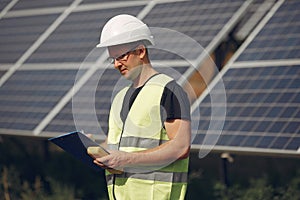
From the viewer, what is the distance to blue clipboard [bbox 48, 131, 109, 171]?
5.36 meters

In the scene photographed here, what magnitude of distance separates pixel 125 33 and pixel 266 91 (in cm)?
762

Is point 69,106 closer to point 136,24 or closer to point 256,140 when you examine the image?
point 256,140

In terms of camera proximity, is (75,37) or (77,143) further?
(75,37)

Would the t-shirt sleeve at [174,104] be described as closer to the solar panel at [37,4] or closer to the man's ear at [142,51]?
the man's ear at [142,51]

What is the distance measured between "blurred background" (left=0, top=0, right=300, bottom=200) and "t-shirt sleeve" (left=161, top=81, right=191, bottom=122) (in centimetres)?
566

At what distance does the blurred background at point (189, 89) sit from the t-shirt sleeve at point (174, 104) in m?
5.66

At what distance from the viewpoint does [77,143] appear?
542 centimetres

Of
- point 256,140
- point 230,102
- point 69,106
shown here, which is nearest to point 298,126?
point 256,140

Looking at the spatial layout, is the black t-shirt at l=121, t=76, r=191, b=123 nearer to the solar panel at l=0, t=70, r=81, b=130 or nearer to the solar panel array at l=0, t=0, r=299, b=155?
the solar panel array at l=0, t=0, r=299, b=155

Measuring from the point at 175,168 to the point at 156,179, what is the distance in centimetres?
13

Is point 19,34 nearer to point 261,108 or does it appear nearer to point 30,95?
point 30,95

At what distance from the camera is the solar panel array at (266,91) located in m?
11.9

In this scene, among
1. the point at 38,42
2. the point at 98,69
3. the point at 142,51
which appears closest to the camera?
the point at 142,51

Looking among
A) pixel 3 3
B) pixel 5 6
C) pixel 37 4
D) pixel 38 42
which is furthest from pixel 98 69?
pixel 3 3
